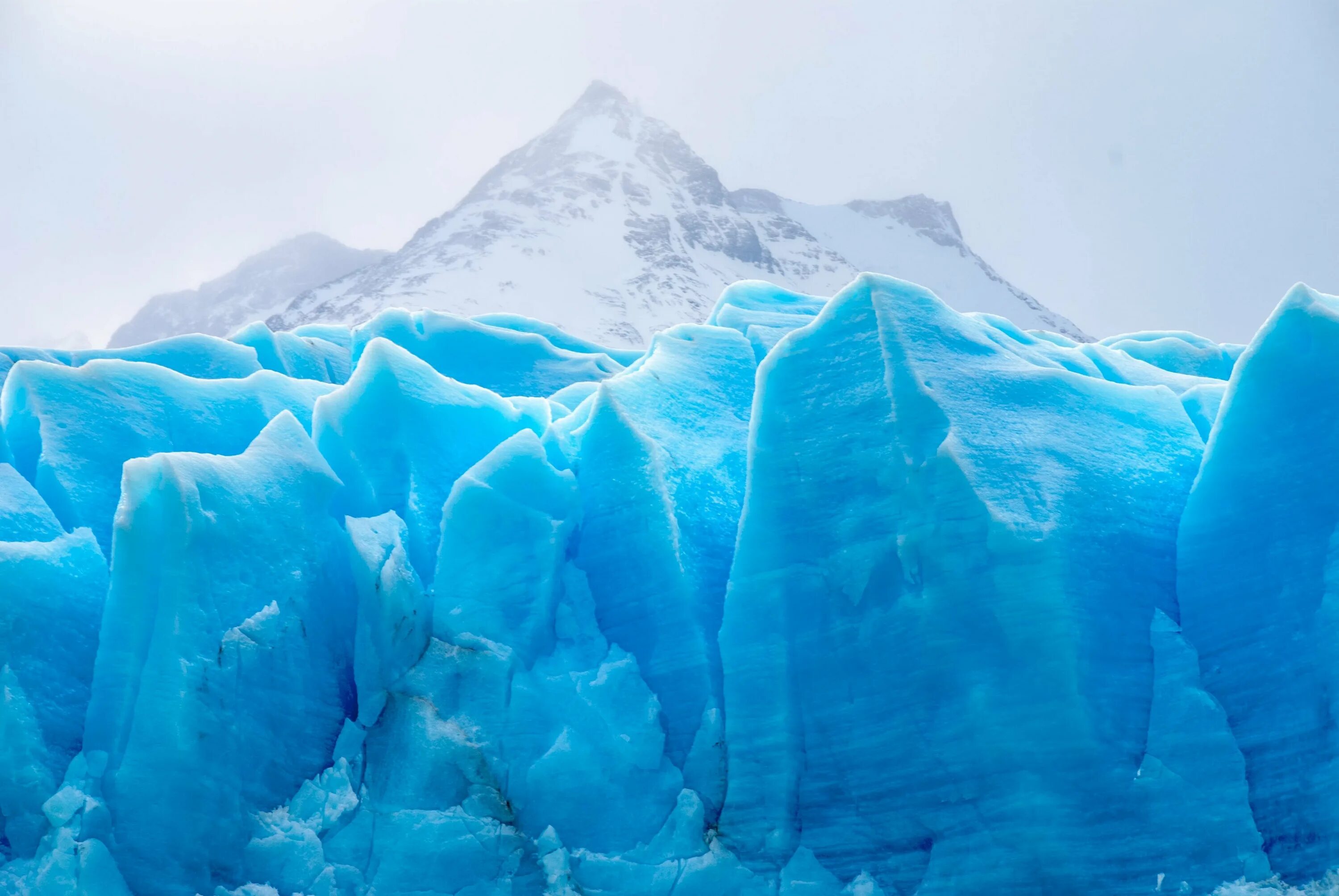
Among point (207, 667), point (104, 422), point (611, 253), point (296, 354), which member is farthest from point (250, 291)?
point (207, 667)

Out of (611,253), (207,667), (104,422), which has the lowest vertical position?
(611,253)

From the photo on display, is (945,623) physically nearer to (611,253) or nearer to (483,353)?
(483,353)

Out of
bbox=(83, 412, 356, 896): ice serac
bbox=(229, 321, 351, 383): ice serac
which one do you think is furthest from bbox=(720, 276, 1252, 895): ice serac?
bbox=(229, 321, 351, 383): ice serac

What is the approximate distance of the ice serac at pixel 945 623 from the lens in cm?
496

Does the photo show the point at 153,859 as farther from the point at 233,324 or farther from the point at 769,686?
the point at 233,324

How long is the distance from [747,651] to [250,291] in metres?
115

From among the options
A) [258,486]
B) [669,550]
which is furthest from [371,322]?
[669,550]

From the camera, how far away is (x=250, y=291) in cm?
10762

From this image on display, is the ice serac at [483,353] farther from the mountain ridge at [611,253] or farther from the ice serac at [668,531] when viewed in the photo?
the mountain ridge at [611,253]

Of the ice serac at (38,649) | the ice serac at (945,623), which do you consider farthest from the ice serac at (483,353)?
the ice serac at (945,623)

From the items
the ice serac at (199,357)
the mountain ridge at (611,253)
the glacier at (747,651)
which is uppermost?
the ice serac at (199,357)

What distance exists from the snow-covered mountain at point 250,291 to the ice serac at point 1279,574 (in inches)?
4154

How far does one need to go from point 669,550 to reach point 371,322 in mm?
6926

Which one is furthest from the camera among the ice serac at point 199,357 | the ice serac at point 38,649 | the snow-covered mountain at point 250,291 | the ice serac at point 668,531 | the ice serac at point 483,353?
the snow-covered mountain at point 250,291
